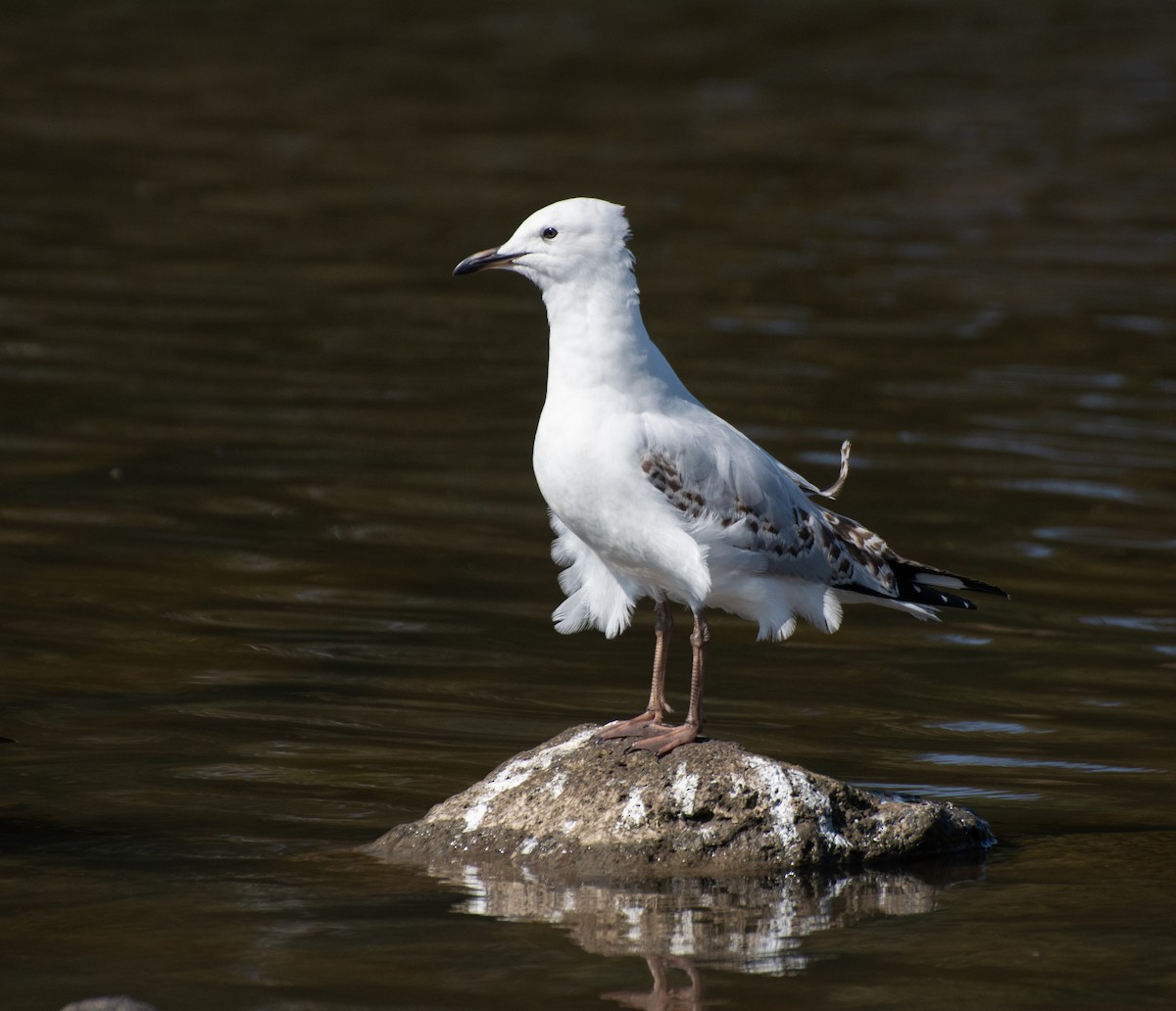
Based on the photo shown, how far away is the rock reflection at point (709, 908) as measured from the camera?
6.36 metres

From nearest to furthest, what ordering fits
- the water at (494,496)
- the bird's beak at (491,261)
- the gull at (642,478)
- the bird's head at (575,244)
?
1. the water at (494,496)
2. the gull at (642,478)
3. the bird's head at (575,244)
4. the bird's beak at (491,261)

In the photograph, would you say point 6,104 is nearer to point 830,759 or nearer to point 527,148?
point 527,148

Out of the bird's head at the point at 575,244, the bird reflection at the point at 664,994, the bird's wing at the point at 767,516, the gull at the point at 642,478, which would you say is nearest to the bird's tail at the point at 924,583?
the bird's wing at the point at 767,516

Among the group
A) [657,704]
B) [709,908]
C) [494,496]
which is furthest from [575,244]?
[494,496]

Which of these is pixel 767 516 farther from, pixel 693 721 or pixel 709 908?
pixel 709 908

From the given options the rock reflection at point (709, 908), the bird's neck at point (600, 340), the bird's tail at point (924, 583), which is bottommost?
the rock reflection at point (709, 908)

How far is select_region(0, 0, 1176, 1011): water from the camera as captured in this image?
6.54 metres

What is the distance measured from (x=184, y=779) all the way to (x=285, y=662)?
163cm

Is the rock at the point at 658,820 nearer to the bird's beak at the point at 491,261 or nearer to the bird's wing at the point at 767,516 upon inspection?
the bird's wing at the point at 767,516

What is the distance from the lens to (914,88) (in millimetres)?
26375

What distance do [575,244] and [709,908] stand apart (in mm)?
2221

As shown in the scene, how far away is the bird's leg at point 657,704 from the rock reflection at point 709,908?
1.92ft

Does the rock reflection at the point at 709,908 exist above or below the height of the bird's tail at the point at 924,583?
below

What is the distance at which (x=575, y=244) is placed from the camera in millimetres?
6973
